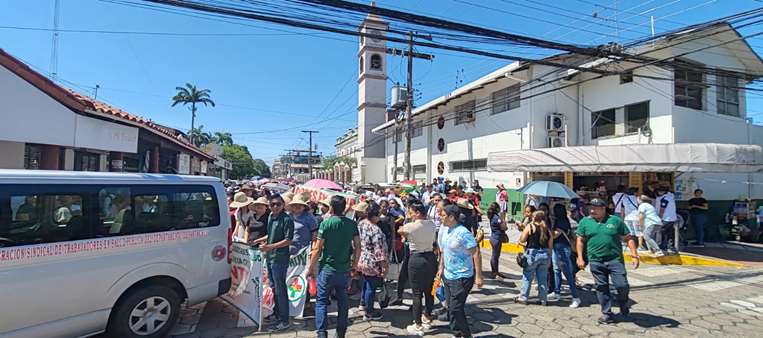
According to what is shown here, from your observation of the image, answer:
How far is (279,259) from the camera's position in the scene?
15.5ft

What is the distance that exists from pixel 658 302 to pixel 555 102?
1219 centimetres

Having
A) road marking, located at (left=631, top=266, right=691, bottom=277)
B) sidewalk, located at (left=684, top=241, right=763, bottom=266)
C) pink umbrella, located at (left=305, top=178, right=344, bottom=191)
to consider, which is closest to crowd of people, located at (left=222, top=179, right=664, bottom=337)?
road marking, located at (left=631, top=266, right=691, bottom=277)

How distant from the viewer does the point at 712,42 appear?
1449 cm

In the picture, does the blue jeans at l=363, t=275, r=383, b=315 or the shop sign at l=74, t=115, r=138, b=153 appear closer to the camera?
the blue jeans at l=363, t=275, r=383, b=315

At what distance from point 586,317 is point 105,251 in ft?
20.2

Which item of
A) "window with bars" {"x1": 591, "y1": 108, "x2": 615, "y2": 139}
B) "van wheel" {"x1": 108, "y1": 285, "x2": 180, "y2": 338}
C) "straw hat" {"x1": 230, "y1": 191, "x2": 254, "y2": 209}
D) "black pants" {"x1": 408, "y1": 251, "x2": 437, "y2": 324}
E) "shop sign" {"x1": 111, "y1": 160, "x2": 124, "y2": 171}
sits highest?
"window with bars" {"x1": 591, "y1": 108, "x2": 615, "y2": 139}

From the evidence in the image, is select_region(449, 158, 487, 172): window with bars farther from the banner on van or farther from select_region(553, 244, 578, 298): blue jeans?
the banner on van

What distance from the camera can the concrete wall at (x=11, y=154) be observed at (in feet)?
24.1

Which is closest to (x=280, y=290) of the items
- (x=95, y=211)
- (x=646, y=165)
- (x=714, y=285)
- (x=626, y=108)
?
(x=95, y=211)

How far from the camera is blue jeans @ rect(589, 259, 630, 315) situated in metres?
5.07

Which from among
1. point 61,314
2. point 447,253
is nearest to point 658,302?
point 447,253

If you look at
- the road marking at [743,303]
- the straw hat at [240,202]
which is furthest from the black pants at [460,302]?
the road marking at [743,303]

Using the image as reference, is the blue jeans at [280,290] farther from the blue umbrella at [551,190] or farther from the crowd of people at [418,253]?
the blue umbrella at [551,190]

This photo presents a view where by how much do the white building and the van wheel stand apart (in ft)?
39.3
